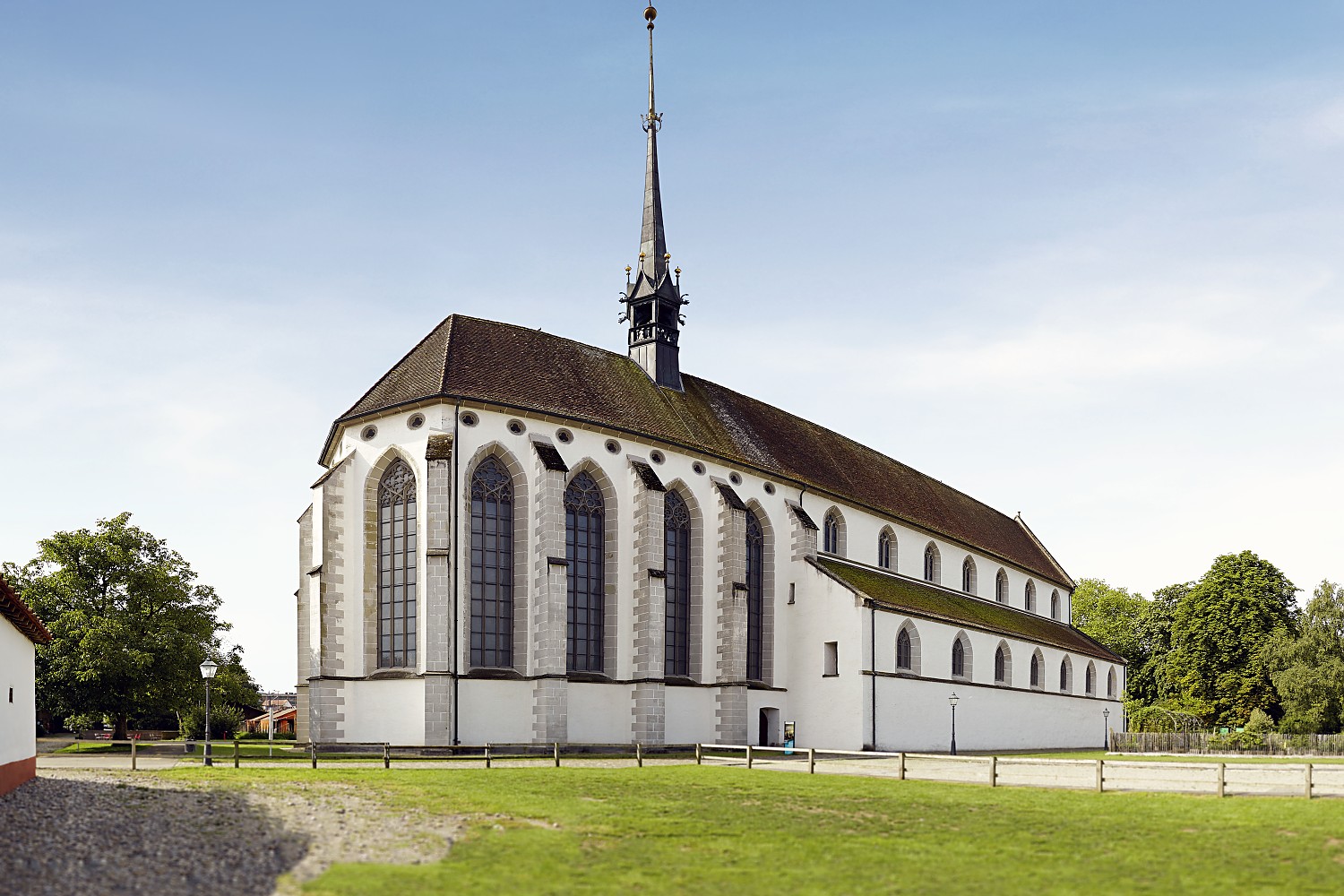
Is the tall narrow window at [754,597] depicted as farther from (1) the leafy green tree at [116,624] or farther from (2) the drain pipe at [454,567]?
(1) the leafy green tree at [116,624]

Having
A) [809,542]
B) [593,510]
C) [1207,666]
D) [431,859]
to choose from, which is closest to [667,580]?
[593,510]

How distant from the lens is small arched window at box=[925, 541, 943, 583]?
6538 centimetres

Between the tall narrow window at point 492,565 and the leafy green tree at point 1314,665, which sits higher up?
the tall narrow window at point 492,565

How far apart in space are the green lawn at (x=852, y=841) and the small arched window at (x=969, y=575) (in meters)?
43.4

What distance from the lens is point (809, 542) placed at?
52.0m

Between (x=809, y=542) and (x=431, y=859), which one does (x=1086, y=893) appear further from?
(x=809, y=542)

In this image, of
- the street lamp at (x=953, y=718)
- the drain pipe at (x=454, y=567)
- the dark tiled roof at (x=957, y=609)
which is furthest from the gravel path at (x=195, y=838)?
the street lamp at (x=953, y=718)

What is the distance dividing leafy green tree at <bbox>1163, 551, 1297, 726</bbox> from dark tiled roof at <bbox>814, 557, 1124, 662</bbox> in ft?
19.9

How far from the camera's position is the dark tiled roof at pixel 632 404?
140 ft

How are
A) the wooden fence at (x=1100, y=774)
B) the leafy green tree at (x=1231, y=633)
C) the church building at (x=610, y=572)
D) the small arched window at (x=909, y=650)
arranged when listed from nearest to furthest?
1. the wooden fence at (x=1100, y=774)
2. the church building at (x=610, y=572)
3. the small arched window at (x=909, y=650)
4. the leafy green tree at (x=1231, y=633)

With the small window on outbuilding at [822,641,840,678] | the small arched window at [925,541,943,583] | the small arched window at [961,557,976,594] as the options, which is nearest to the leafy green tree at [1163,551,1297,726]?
the small arched window at [961,557,976,594]

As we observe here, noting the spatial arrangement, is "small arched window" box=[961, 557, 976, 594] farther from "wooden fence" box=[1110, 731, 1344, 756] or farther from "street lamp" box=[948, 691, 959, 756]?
"street lamp" box=[948, 691, 959, 756]

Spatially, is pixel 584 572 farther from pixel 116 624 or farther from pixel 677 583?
pixel 116 624

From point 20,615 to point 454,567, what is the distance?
1735 cm
